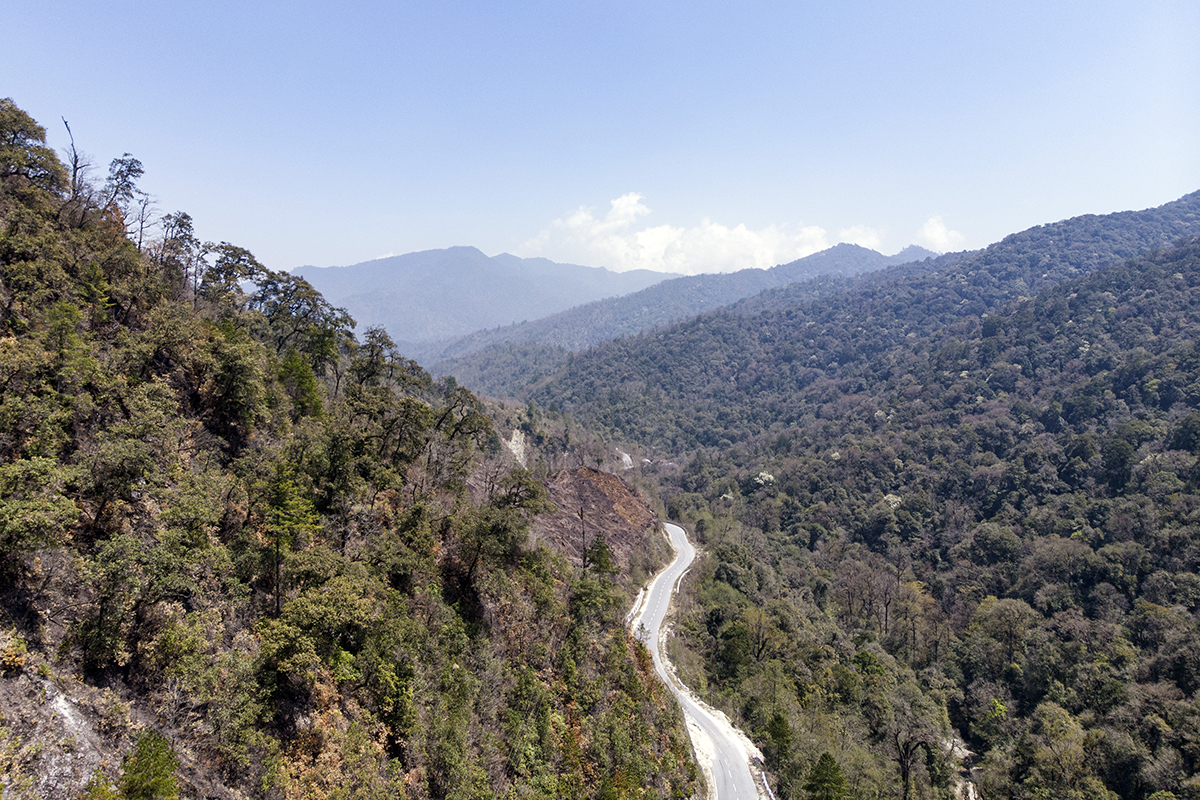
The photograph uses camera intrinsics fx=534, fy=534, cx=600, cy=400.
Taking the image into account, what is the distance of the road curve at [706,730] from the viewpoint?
31.8 meters

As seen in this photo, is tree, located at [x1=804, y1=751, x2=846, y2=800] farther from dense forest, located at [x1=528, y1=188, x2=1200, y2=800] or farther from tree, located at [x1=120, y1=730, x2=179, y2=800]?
tree, located at [x1=120, y1=730, x2=179, y2=800]

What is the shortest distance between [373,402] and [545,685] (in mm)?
16465

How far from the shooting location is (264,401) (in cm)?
2462

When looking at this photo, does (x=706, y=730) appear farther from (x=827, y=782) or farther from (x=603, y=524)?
(x=603, y=524)

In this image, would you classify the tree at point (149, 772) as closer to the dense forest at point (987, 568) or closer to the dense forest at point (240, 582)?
the dense forest at point (240, 582)

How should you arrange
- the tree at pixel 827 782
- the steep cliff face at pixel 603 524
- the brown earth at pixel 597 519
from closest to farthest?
the tree at pixel 827 782
the brown earth at pixel 597 519
the steep cliff face at pixel 603 524

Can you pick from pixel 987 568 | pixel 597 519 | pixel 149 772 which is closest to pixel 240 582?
pixel 149 772

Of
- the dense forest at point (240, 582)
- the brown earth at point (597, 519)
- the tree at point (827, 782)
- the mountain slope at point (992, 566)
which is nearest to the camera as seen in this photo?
the dense forest at point (240, 582)

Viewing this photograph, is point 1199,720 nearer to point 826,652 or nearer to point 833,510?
point 826,652

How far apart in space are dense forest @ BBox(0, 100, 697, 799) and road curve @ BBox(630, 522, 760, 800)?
3775mm

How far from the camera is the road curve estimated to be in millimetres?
31806

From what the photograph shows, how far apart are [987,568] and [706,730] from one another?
60107 millimetres

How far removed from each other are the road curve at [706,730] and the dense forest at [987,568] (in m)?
1.98

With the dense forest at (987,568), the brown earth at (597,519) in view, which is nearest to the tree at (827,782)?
the dense forest at (987,568)
